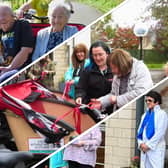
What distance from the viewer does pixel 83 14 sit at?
2.06 metres

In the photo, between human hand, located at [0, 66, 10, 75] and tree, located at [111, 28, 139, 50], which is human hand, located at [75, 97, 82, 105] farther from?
human hand, located at [0, 66, 10, 75]

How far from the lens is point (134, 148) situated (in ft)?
6.43

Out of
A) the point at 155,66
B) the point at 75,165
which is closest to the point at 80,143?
the point at 75,165

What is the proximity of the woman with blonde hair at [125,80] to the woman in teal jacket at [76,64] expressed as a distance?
10cm

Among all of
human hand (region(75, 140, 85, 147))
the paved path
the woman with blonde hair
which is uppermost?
the paved path

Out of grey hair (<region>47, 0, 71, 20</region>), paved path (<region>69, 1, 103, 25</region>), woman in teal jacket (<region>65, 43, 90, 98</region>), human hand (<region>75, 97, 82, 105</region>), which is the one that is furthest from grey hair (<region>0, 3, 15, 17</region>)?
human hand (<region>75, 97, 82, 105</region>)

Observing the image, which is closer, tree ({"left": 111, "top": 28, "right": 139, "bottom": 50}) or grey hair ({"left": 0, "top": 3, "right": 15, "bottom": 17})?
tree ({"left": 111, "top": 28, "right": 139, "bottom": 50})

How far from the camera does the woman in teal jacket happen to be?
Answer: 1.88 meters

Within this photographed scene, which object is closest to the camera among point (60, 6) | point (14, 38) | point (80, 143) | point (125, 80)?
point (125, 80)

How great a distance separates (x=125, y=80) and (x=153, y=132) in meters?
0.24

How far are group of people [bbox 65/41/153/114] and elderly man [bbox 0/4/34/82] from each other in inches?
14.0

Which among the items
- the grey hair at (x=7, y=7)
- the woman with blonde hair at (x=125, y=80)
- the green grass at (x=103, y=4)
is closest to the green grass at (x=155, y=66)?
the woman with blonde hair at (x=125, y=80)

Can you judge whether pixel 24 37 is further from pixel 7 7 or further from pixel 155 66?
pixel 155 66

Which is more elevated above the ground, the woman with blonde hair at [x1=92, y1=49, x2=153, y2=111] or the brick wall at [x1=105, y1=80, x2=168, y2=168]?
the woman with blonde hair at [x1=92, y1=49, x2=153, y2=111]
